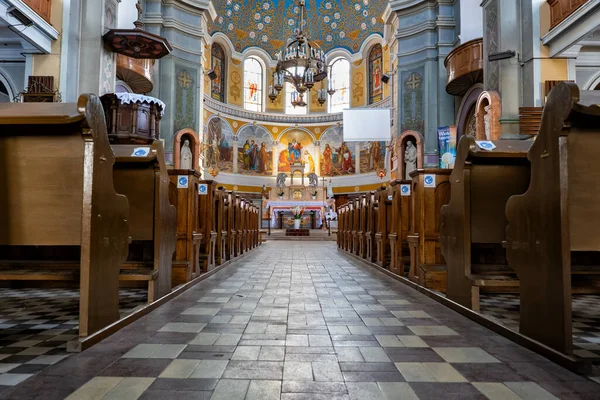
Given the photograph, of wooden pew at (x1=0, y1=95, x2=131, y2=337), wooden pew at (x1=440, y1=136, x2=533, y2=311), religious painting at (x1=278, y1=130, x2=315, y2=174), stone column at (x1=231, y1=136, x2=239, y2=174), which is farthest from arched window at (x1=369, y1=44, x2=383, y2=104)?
Result: wooden pew at (x1=0, y1=95, x2=131, y2=337)

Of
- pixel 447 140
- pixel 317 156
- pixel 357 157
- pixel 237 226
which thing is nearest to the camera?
pixel 237 226

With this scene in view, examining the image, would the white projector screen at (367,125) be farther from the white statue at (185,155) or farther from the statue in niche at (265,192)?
the statue in niche at (265,192)

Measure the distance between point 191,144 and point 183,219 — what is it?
11.8 m

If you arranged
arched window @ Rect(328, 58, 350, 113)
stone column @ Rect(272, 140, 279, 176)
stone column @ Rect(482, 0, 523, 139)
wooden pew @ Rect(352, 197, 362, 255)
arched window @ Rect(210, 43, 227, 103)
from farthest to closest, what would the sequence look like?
stone column @ Rect(272, 140, 279, 176) → arched window @ Rect(328, 58, 350, 113) → arched window @ Rect(210, 43, 227, 103) → stone column @ Rect(482, 0, 523, 139) → wooden pew @ Rect(352, 197, 362, 255)

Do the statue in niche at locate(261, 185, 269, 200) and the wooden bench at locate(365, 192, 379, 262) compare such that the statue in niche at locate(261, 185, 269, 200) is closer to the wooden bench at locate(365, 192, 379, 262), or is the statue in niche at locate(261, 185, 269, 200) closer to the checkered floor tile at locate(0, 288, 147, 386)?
the wooden bench at locate(365, 192, 379, 262)

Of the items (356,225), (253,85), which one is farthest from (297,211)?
(356,225)

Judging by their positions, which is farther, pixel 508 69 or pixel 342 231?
pixel 342 231

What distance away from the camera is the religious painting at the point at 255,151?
862 inches

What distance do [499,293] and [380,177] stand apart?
15330 mm

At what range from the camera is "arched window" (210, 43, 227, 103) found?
20.5m

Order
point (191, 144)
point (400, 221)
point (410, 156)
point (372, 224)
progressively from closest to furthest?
point (400, 221), point (372, 224), point (410, 156), point (191, 144)

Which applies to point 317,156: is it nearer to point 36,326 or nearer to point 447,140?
point 447,140

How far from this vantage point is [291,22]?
22781 millimetres

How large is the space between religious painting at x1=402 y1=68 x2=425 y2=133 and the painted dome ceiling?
23.8 feet
